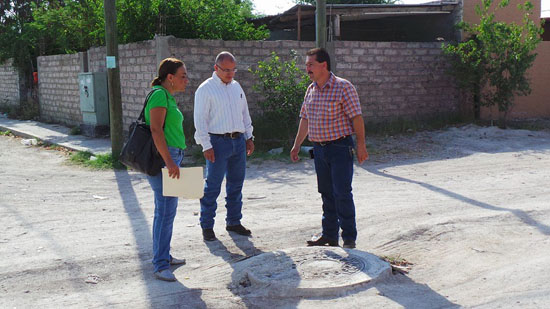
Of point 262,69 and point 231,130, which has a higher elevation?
point 262,69

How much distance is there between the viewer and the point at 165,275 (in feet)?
14.1

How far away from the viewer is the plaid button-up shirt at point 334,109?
15.4 feet

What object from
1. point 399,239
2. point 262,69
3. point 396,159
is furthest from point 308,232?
point 262,69

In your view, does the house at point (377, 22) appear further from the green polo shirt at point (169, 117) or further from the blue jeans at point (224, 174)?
the green polo shirt at point (169, 117)

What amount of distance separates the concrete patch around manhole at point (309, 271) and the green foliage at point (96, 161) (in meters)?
5.48

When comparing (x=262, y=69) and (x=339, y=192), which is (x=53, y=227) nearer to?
(x=339, y=192)

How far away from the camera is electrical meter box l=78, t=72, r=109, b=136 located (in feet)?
42.2

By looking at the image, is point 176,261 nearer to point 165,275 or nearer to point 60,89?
point 165,275

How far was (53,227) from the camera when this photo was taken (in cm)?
588

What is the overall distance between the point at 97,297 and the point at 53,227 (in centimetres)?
216

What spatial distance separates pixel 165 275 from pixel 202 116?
1.54 m

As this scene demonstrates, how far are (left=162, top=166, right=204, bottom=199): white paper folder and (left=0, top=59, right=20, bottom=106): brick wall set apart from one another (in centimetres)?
1772

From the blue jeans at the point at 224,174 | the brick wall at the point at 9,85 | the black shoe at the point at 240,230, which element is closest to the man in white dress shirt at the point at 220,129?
the blue jeans at the point at 224,174

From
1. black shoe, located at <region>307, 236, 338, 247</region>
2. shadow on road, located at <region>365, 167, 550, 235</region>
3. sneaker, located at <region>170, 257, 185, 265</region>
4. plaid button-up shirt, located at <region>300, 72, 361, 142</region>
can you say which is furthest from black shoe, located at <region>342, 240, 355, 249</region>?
shadow on road, located at <region>365, 167, 550, 235</region>
